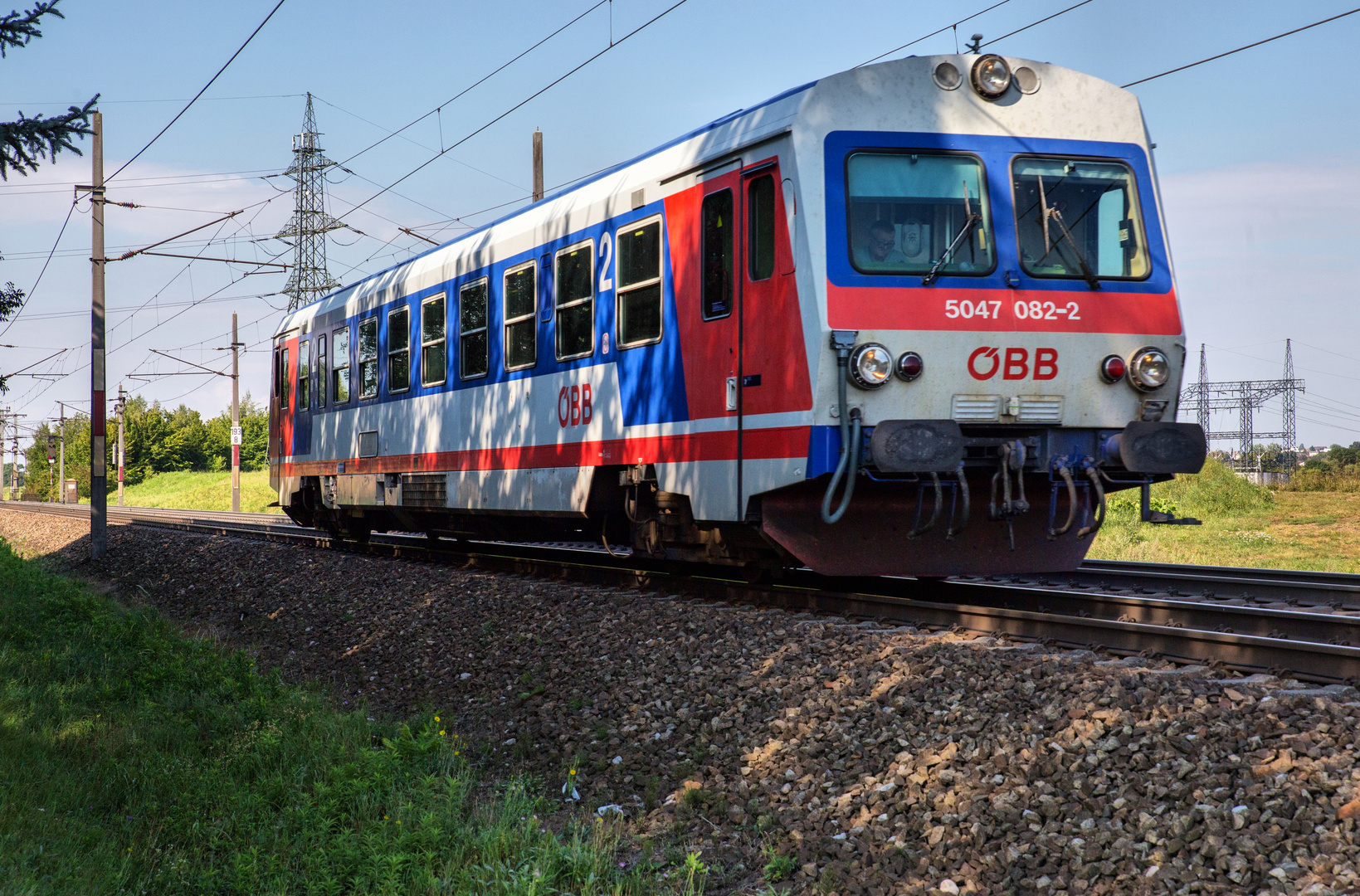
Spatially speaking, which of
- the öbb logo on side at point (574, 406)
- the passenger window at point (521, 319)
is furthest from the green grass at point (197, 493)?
the öbb logo on side at point (574, 406)

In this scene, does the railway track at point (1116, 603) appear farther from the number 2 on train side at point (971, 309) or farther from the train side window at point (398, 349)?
the train side window at point (398, 349)

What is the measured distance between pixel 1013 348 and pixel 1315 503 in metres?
17.9

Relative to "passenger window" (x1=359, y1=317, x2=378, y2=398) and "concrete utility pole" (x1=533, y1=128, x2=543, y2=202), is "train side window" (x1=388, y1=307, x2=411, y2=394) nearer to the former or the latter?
"passenger window" (x1=359, y1=317, x2=378, y2=398)

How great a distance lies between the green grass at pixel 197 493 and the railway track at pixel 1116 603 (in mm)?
34629

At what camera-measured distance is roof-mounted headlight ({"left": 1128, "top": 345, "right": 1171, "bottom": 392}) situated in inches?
284

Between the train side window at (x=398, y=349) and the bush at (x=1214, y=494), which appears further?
the bush at (x=1214, y=494)

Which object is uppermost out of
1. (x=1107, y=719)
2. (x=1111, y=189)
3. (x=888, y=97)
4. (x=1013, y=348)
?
(x=888, y=97)

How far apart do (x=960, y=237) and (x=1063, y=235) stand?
0.78 meters

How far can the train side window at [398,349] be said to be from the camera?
1291 centimetres

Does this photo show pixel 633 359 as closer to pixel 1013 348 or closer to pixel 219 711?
pixel 1013 348

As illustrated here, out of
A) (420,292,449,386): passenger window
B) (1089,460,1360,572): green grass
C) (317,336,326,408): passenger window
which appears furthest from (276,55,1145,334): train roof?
(317,336,326,408): passenger window

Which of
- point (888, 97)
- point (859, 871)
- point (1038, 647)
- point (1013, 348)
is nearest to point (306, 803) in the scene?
point (859, 871)

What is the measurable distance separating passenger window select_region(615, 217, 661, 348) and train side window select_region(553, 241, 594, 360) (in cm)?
51

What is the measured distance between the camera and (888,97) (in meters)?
7.18
